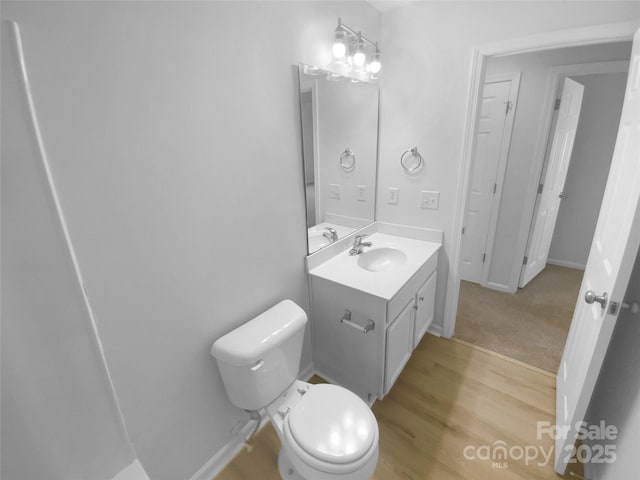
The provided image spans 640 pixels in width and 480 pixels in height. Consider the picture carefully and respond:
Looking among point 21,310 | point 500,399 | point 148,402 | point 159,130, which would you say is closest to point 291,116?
point 159,130

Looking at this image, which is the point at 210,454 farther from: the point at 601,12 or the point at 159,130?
the point at 601,12

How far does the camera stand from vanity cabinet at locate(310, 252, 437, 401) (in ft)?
4.92

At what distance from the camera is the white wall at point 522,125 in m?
2.26

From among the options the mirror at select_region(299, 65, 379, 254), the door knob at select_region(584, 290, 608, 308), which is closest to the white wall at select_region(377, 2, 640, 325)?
the mirror at select_region(299, 65, 379, 254)

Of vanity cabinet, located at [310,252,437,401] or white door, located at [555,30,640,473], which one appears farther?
vanity cabinet, located at [310,252,437,401]

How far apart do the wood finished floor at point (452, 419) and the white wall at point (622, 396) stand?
0.26 m

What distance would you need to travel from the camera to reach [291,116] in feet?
4.60

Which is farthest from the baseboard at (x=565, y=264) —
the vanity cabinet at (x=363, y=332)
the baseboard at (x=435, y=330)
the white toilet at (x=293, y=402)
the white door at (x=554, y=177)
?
the white toilet at (x=293, y=402)

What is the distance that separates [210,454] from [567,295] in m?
3.22

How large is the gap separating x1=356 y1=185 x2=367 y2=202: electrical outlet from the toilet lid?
4.03 ft

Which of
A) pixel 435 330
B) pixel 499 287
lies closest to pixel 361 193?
pixel 435 330

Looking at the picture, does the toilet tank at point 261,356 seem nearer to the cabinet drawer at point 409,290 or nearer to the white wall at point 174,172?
the white wall at point 174,172

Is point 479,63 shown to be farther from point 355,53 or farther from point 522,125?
point 522,125

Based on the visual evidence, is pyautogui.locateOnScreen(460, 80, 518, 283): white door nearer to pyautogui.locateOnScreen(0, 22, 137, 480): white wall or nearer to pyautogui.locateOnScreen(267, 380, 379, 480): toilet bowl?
pyautogui.locateOnScreen(267, 380, 379, 480): toilet bowl
